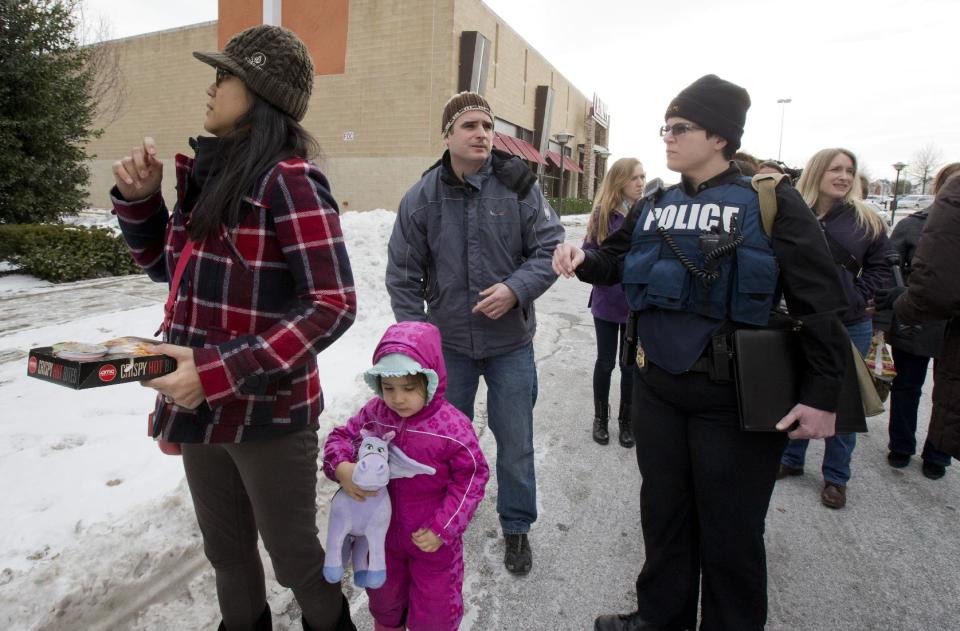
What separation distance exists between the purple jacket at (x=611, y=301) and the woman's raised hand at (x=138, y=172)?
294 cm

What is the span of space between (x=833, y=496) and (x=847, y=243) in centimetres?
162

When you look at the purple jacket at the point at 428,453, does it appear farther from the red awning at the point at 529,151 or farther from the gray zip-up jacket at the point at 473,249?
the red awning at the point at 529,151

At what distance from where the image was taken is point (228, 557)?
72.0 inches

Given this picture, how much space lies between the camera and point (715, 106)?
195cm

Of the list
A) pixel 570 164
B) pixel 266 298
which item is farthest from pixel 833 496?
pixel 570 164

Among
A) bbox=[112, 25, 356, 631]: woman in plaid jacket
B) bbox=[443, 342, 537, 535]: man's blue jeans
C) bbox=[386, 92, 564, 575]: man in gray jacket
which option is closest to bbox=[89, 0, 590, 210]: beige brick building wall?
bbox=[386, 92, 564, 575]: man in gray jacket

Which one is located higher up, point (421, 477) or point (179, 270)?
point (179, 270)

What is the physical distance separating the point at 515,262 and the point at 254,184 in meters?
1.42

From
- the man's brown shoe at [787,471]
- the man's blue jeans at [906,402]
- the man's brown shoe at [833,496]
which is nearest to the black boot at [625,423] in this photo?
the man's brown shoe at [787,471]

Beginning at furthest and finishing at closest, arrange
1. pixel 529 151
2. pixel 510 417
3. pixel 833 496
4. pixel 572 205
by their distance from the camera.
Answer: pixel 572 205, pixel 529 151, pixel 833 496, pixel 510 417

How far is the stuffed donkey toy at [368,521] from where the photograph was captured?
176cm

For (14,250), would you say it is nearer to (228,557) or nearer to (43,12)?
(43,12)

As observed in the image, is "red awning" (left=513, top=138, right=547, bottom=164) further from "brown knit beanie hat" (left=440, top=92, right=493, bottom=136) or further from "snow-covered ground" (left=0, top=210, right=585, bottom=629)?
"brown knit beanie hat" (left=440, top=92, right=493, bottom=136)

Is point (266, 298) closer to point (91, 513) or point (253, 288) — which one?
point (253, 288)
